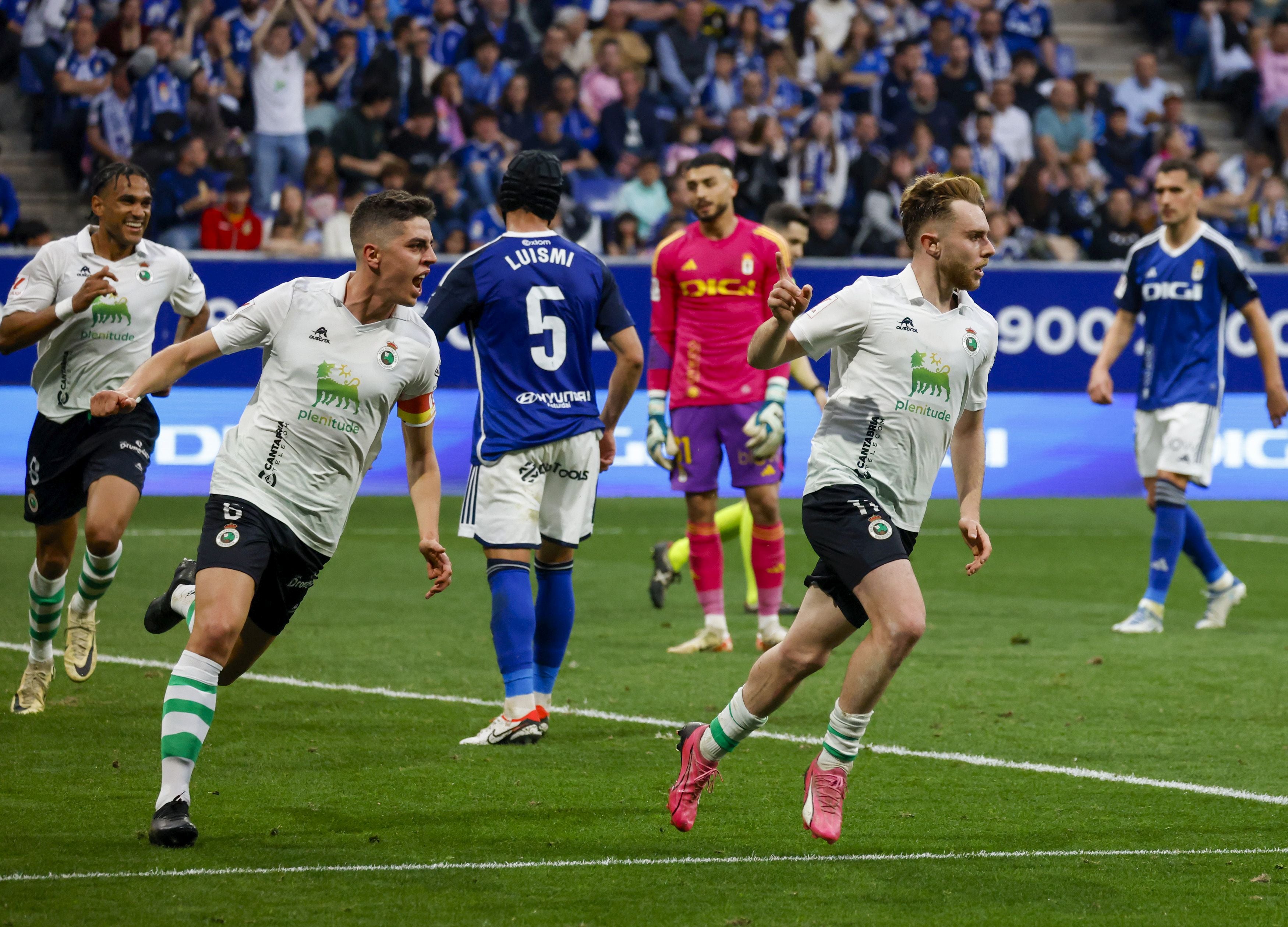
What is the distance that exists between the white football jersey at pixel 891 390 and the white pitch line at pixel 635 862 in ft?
3.39

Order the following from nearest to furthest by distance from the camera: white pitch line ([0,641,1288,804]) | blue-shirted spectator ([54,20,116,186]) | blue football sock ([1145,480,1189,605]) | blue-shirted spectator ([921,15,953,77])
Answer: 1. white pitch line ([0,641,1288,804])
2. blue football sock ([1145,480,1189,605])
3. blue-shirted spectator ([54,20,116,186])
4. blue-shirted spectator ([921,15,953,77])

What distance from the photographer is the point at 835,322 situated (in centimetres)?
557

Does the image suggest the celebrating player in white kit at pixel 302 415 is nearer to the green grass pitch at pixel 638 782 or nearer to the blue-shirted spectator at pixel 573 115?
the green grass pitch at pixel 638 782

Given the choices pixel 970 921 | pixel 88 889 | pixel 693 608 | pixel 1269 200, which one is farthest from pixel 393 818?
pixel 1269 200

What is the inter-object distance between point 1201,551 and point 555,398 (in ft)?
17.0

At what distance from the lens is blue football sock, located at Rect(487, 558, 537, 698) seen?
7172 mm

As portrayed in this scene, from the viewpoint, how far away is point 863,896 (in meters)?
4.97

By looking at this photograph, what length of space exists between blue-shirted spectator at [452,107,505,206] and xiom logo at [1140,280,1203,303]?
31.6ft

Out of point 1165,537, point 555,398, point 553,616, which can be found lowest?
point 1165,537

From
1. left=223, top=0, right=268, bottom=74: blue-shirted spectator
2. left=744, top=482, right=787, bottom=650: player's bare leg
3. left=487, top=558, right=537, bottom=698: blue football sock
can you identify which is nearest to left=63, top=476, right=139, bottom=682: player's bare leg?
left=487, top=558, right=537, bottom=698: blue football sock

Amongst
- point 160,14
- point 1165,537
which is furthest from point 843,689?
point 160,14

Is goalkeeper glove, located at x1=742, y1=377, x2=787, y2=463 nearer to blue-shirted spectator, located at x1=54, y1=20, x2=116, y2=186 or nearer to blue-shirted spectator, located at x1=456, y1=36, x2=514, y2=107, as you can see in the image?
blue-shirted spectator, located at x1=456, y1=36, x2=514, y2=107

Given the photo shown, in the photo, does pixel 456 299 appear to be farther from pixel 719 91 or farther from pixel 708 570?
pixel 719 91

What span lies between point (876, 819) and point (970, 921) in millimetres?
1188
